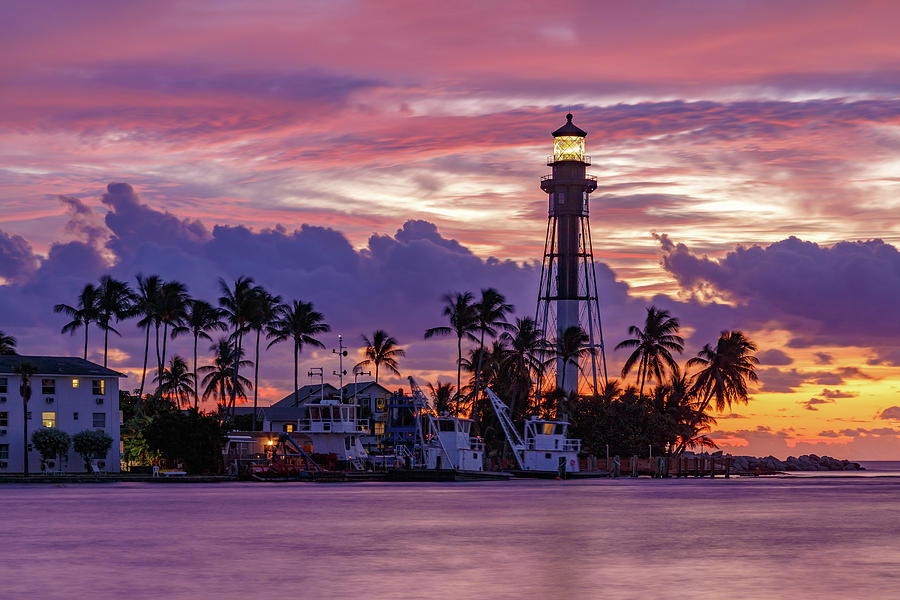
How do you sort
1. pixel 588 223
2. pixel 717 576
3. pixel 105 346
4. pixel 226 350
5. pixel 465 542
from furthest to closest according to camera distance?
pixel 226 350, pixel 105 346, pixel 588 223, pixel 465 542, pixel 717 576

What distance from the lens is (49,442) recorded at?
104 metres

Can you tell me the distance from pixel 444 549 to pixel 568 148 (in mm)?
98965

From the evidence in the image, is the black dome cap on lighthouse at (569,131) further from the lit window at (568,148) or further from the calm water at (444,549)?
the calm water at (444,549)

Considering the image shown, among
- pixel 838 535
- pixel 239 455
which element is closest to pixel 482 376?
pixel 239 455

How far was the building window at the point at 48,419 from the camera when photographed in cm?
10700

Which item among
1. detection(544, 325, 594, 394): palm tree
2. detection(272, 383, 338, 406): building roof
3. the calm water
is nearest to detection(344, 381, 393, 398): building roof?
detection(272, 383, 338, 406): building roof

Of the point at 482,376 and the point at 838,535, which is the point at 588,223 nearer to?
the point at 482,376

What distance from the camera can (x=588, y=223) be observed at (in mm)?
130500

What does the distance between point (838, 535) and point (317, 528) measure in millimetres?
20244

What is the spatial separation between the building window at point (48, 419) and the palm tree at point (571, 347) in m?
51.2

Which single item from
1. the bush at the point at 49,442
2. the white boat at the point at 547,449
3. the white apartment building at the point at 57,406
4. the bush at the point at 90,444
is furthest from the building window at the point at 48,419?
the white boat at the point at 547,449

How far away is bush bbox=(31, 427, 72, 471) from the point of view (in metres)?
104

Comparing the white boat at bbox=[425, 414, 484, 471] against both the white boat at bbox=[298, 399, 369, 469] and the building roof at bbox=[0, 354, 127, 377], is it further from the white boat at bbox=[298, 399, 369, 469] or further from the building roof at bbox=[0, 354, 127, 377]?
the building roof at bbox=[0, 354, 127, 377]

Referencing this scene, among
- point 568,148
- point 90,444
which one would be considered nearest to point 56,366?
point 90,444
